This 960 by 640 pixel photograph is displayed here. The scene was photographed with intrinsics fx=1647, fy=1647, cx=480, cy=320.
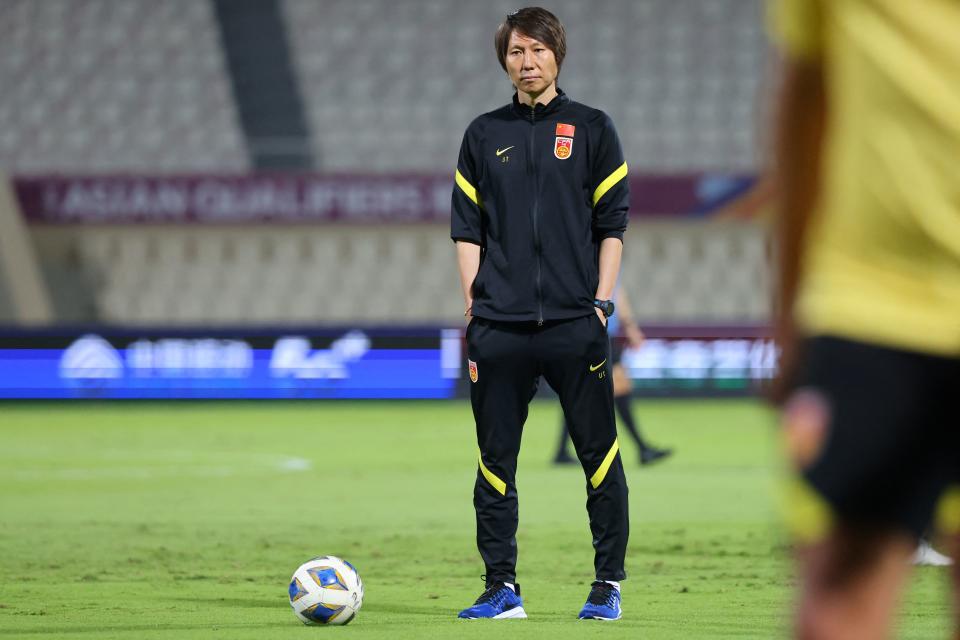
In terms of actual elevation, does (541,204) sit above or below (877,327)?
below

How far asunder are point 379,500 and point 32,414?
30.6ft

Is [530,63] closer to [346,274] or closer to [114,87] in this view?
[346,274]

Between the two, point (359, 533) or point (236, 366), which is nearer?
point (359, 533)

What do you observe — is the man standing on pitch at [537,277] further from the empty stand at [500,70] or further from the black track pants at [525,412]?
the empty stand at [500,70]

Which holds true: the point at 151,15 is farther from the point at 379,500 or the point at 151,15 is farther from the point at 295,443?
the point at 379,500

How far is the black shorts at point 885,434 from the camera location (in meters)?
2.03

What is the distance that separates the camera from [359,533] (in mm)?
8594

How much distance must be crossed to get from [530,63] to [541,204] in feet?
1.50

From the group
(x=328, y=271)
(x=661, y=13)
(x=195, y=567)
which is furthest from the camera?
(x=661, y=13)

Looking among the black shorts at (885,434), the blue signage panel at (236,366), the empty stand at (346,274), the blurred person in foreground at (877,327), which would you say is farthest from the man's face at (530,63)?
the empty stand at (346,274)

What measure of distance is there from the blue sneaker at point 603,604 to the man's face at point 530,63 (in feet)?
5.44

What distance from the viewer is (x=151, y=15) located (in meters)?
25.7

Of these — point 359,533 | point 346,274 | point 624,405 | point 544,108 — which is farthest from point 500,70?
point 544,108

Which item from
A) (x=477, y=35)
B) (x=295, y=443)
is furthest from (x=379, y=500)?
(x=477, y=35)
